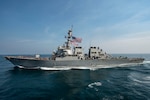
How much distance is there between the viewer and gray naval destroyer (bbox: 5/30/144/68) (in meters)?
35.8

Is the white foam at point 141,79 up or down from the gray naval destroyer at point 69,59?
down

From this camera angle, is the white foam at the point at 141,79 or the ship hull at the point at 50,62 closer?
the white foam at the point at 141,79

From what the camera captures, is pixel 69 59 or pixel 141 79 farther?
pixel 69 59

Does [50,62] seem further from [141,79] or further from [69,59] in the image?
[141,79]

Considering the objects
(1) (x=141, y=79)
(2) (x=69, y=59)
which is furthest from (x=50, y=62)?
(1) (x=141, y=79)

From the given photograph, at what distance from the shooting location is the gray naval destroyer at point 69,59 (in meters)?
35.8

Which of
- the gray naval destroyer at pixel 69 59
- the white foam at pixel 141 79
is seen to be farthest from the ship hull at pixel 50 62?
the white foam at pixel 141 79

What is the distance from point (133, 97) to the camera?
16.6 m

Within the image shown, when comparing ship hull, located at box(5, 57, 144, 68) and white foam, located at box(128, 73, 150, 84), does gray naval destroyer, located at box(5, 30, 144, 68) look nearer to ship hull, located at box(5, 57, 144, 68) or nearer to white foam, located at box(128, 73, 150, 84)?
ship hull, located at box(5, 57, 144, 68)

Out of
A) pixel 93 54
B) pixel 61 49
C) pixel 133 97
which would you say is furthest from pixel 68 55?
pixel 133 97

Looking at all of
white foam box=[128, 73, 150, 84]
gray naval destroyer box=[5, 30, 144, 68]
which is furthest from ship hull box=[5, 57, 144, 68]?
white foam box=[128, 73, 150, 84]

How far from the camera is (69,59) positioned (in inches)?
1471

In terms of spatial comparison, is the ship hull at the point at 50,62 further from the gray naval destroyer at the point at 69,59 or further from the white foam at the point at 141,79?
the white foam at the point at 141,79

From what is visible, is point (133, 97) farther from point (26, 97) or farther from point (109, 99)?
point (26, 97)
